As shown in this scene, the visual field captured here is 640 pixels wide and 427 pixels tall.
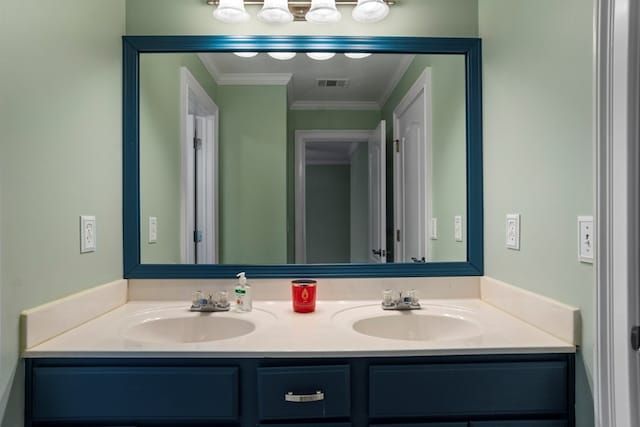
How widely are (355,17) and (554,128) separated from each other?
0.87 metres

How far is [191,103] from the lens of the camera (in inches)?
62.9

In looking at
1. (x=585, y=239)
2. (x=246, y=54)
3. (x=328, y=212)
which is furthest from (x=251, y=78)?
(x=585, y=239)

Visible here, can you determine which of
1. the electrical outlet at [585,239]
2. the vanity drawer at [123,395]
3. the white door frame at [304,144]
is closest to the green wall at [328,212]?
the white door frame at [304,144]

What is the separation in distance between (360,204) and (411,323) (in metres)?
0.51

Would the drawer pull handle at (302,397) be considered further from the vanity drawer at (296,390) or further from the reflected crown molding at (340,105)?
the reflected crown molding at (340,105)

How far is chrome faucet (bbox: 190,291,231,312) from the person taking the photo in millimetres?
1410

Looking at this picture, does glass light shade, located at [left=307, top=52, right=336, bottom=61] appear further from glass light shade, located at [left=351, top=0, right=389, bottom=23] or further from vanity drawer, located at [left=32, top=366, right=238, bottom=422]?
vanity drawer, located at [left=32, top=366, right=238, bottom=422]

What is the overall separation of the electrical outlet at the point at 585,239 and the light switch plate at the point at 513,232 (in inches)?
11.7

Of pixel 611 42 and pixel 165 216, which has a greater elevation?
pixel 611 42

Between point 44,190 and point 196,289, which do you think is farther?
point 196,289

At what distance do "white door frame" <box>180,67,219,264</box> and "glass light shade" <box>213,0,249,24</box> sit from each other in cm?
24

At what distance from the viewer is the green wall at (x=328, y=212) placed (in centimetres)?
158

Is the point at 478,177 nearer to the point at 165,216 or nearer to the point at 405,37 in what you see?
the point at 405,37

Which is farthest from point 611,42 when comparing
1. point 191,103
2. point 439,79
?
point 191,103
